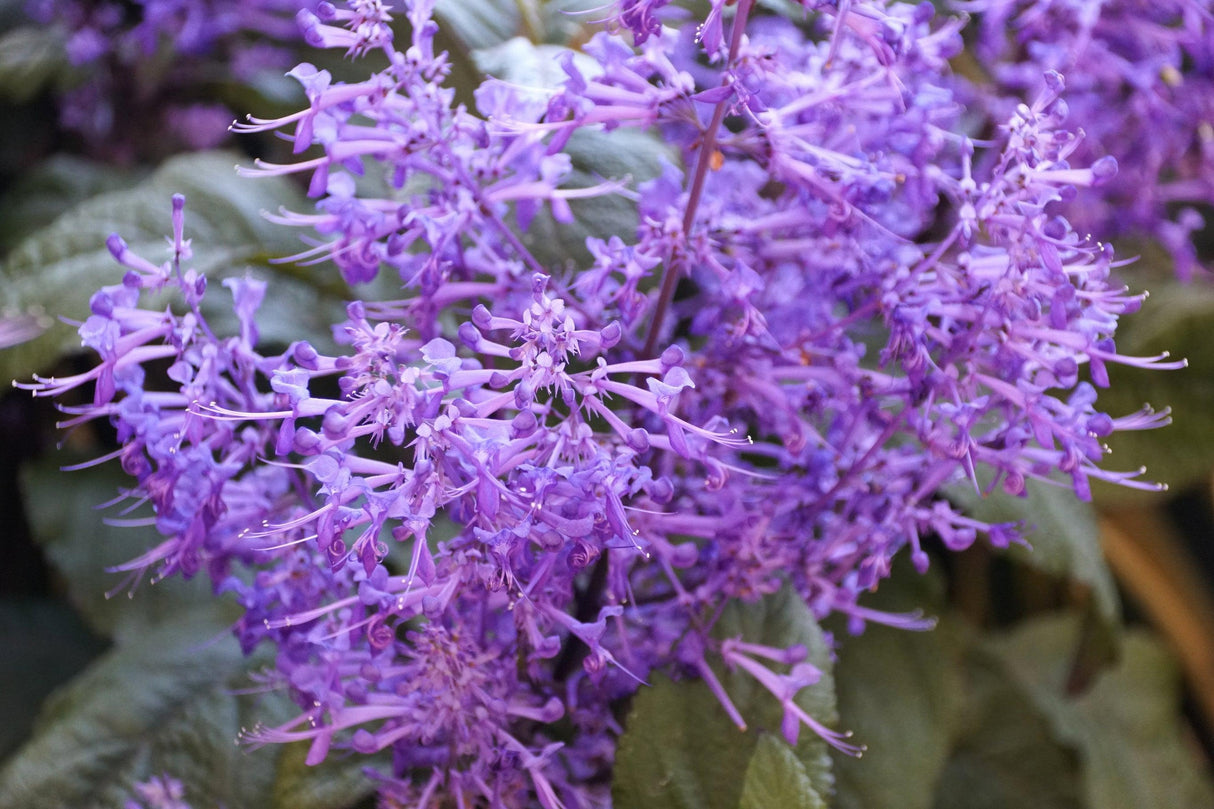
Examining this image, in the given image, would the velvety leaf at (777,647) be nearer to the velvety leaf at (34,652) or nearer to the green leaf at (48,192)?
the velvety leaf at (34,652)

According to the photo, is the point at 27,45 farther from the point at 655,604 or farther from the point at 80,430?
the point at 655,604

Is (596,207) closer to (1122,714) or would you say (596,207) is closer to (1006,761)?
(1006,761)

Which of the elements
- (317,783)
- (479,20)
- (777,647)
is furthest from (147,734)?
(479,20)

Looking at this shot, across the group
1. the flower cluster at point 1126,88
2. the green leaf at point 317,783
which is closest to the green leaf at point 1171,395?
the flower cluster at point 1126,88

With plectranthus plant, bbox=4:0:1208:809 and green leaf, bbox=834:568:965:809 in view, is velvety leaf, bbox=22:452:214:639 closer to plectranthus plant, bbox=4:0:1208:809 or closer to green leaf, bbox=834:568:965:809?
plectranthus plant, bbox=4:0:1208:809

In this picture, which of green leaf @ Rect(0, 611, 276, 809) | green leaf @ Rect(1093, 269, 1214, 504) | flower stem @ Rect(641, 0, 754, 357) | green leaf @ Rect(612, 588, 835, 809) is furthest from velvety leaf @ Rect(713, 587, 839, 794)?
green leaf @ Rect(1093, 269, 1214, 504)
